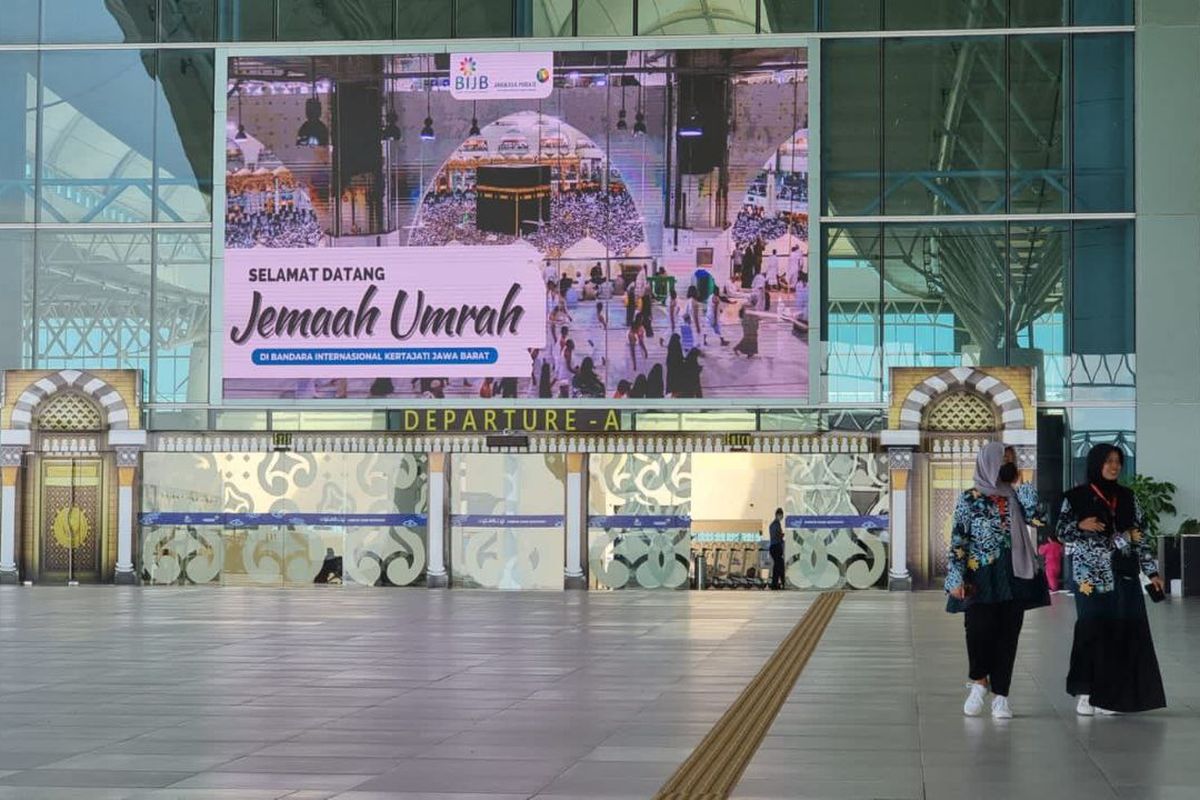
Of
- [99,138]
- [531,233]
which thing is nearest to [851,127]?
[531,233]

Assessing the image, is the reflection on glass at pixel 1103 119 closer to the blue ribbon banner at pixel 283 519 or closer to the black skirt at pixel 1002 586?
the blue ribbon banner at pixel 283 519

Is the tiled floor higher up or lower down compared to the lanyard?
lower down

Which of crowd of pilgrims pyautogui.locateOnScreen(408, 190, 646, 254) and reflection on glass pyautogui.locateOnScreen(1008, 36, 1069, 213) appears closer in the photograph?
reflection on glass pyautogui.locateOnScreen(1008, 36, 1069, 213)

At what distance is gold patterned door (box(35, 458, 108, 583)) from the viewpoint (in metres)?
35.3

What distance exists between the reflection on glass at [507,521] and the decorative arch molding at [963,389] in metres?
6.01

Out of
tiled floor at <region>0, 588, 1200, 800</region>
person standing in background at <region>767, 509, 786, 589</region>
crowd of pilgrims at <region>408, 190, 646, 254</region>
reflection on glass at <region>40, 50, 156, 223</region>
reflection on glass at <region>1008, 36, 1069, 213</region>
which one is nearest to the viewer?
tiled floor at <region>0, 588, 1200, 800</region>

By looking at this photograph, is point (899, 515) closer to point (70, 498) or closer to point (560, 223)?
point (560, 223)

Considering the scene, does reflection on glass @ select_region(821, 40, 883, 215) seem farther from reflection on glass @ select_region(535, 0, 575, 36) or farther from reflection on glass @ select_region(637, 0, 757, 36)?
reflection on glass @ select_region(535, 0, 575, 36)

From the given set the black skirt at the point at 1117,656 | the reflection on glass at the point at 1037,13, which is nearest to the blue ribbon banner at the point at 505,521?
the reflection on glass at the point at 1037,13

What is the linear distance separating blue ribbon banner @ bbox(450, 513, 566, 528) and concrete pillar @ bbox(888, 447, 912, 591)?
5.63m

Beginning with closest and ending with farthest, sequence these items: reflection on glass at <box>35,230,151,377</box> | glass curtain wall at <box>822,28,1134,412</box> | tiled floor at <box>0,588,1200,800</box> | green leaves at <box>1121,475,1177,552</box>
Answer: tiled floor at <box>0,588,1200,800</box> < green leaves at <box>1121,475,1177,552</box> < glass curtain wall at <box>822,28,1134,412</box> < reflection on glass at <box>35,230,151,377</box>

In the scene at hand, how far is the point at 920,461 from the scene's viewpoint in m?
34.0

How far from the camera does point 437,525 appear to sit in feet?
114

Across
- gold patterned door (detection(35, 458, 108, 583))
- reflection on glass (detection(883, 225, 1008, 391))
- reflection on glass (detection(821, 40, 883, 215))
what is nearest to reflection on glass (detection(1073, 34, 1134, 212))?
reflection on glass (detection(883, 225, 1008, 391))
